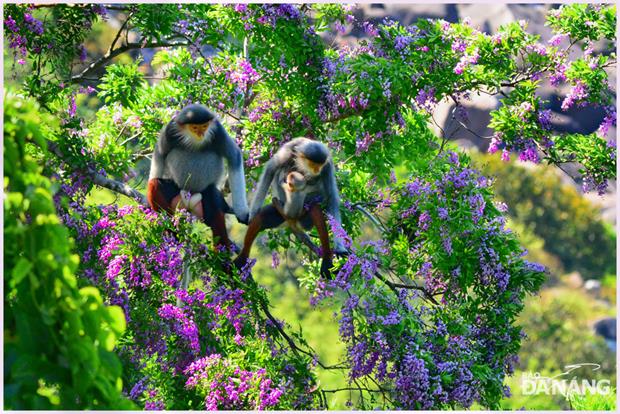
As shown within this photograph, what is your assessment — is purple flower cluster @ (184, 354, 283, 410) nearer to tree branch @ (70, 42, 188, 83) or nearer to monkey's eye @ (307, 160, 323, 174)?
monkey's eye @ (307, 160, 323, 174)

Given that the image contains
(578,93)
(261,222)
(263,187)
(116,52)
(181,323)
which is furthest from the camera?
(578,93)

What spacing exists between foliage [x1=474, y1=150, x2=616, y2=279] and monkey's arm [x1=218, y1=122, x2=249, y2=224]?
16670mm

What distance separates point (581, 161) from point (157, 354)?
11.2 feet

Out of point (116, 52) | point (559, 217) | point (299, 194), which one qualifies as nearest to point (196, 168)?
point (299, 194)

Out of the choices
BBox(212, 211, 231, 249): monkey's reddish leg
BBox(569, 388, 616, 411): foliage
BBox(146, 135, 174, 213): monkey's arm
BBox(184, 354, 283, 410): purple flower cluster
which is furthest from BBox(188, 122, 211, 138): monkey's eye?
BBox(569, 388, 616, 411): foliage

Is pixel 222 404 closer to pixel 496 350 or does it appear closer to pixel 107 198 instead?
pixel 496 350

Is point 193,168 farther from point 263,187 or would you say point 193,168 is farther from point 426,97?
point 426,97

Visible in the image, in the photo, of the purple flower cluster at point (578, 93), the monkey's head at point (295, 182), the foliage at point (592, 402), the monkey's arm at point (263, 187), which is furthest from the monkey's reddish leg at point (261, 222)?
the foliage at point (592, 402)

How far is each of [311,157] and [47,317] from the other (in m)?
3.25

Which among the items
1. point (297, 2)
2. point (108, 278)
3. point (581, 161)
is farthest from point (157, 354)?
point (581, 161)

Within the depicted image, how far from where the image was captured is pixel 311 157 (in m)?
6.16

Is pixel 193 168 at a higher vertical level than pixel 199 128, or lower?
lower

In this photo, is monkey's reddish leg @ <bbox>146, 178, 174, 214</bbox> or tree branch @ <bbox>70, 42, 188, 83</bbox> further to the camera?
tree branch @ <bbox>70, 42, 188, 83</bbox>

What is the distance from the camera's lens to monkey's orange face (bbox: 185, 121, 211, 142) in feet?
20.7
